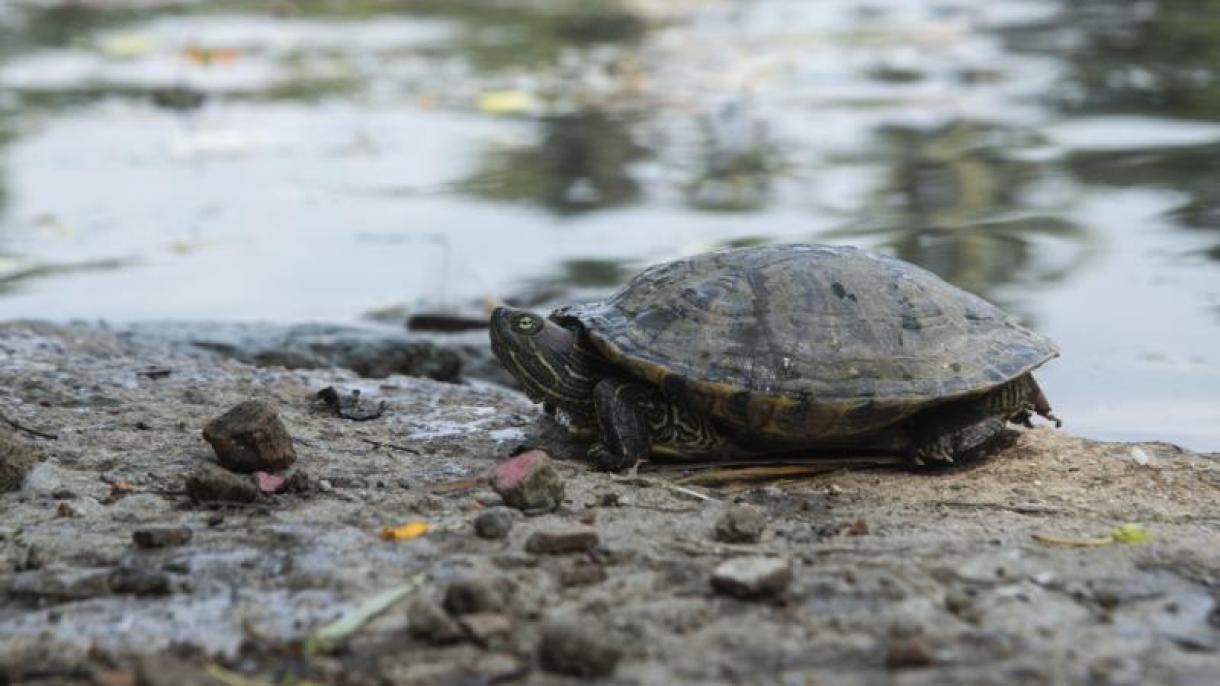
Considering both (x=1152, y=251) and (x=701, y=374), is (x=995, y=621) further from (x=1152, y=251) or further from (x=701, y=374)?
(x=1152, y=251)

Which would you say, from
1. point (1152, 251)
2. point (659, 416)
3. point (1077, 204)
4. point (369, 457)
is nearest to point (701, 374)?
point (659, 416)

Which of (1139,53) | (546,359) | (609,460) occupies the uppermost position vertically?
(1139,53)

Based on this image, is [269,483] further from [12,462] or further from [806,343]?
[806,343]

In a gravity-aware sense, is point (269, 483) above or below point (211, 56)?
below

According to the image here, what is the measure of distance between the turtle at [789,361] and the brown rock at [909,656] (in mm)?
1452

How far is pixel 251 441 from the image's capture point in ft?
12.9

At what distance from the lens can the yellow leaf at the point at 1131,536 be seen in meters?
3.41

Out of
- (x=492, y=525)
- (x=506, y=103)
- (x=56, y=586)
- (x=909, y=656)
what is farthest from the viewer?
(x=506, y=103)

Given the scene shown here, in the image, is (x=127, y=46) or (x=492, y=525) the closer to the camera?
(x=492, y=525)

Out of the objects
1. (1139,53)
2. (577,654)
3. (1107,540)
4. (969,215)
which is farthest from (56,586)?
(1139,53)

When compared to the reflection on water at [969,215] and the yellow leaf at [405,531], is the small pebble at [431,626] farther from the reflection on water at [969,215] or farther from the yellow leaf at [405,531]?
the reflection on water at [969,215]

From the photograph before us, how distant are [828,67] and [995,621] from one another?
10.3m

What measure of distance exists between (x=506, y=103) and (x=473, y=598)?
873 cm

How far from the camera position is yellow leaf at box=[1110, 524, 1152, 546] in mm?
3408
